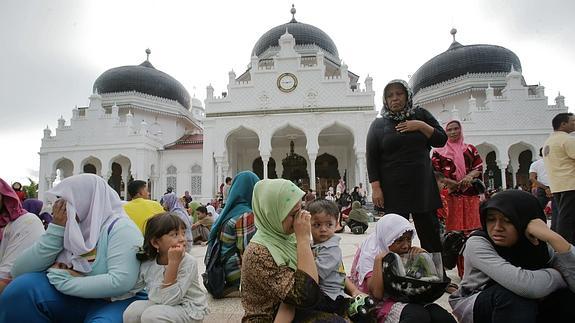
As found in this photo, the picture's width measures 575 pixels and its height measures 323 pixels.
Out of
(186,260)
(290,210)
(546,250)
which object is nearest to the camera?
(290,210)

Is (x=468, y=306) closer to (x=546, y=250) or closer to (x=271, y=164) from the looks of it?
(x=546, y=250)

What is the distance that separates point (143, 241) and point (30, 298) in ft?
1.83

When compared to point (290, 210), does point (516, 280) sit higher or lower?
lower

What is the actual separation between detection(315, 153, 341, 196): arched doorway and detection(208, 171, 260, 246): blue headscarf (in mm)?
15367

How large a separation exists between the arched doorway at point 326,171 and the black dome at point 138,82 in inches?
442

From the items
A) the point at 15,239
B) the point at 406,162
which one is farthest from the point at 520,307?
the point at 15,239

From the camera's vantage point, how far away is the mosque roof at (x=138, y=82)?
2188 cm

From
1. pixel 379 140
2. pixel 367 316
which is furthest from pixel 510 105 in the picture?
pixel 367 316

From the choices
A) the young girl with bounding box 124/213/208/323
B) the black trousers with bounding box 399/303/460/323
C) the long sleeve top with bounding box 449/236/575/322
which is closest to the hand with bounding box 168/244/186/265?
the young girl with bounding box 124/213/208/323

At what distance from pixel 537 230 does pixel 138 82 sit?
23715mm

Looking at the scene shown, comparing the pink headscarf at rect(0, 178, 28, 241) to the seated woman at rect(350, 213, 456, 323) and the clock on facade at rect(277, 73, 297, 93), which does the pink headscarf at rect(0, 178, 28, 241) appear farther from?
the clock on facade at rect(277, 73, 297, 93)

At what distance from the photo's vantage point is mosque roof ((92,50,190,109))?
21875mm

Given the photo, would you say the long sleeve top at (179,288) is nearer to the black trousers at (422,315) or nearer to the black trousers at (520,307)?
the black trousers at (422,315)

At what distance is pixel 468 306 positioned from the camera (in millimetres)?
1752
